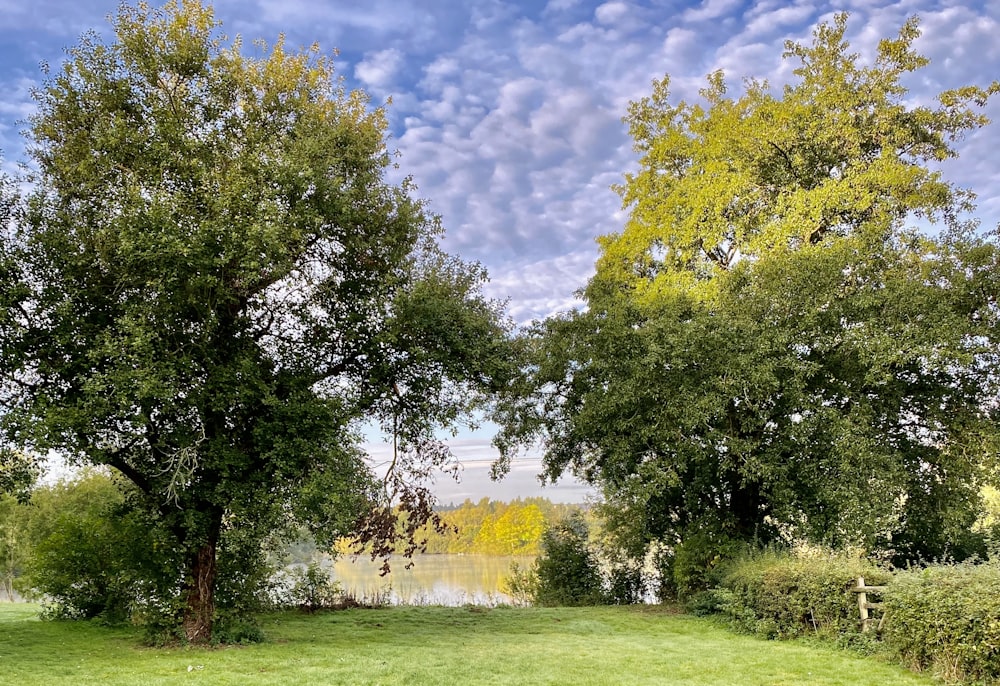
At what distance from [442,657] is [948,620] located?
23.2ft

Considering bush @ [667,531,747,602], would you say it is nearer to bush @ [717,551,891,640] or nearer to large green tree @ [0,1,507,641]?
bush @ [717,551,891,640]

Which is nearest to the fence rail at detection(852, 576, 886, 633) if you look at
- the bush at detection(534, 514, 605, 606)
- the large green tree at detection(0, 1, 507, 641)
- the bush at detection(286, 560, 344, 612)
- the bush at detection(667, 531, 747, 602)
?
the bush at detection(667, 531, 747, 602)


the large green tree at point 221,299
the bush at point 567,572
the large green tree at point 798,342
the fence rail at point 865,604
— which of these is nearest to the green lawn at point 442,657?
the fence rail at point 865,604

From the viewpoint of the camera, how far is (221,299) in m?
10.9

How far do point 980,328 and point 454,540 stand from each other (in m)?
52.6

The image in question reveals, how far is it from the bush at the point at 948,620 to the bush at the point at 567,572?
11517 mm

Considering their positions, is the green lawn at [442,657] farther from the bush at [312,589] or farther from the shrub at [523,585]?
the shrub at [523,585]

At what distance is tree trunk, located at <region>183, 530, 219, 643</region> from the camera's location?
1127 cm

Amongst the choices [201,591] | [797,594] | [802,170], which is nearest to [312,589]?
[201,591]

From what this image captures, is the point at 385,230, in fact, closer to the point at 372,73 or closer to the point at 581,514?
the point at 372,73

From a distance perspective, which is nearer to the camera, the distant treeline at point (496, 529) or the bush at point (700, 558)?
the bush at point (700, 558)

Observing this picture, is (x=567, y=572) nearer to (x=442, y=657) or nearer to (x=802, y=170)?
(x=442, y=657)

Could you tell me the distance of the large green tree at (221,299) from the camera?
10.1 meters

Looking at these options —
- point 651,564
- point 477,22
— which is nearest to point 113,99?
point 477,22
